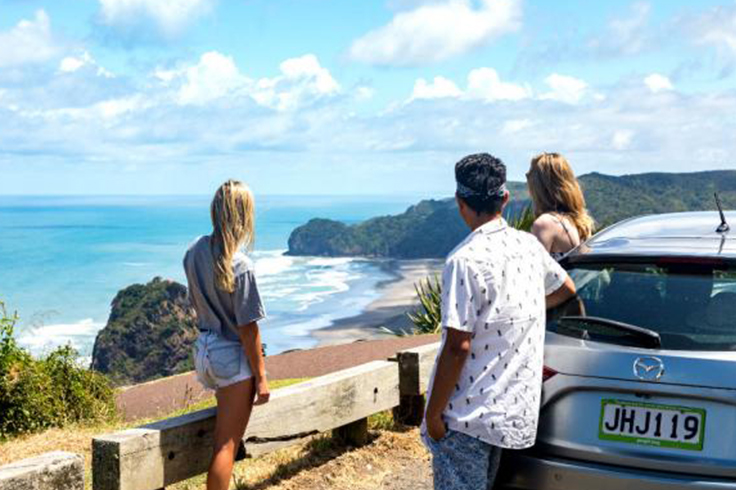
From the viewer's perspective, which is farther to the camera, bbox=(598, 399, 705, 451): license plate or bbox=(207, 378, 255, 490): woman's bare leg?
bbox=(207, 378, 255, 490): woman's bare leg

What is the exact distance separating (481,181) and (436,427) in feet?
3.11

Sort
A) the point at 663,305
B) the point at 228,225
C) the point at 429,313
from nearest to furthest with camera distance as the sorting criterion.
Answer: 1. the point at 663,305
2. the point at 228,225
3. the point at 429,313

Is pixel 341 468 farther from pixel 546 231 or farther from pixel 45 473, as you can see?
pixel 45 473

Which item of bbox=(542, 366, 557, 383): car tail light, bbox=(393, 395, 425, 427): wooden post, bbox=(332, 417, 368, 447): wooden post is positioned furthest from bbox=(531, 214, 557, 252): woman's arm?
bbox=(393, 395, 425, 427): wooden post

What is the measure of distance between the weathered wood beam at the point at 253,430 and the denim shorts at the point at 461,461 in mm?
1669

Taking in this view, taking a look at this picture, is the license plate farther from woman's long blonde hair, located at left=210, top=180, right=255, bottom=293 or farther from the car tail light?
woman's long blonde hair, located at left=210, top=180, right=255, bottom=293

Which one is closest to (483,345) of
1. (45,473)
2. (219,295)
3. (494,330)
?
(494,330)

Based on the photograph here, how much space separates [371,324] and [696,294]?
9634 cm

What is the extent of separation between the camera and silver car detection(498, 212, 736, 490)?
379 centimetres

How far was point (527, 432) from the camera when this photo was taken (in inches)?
145

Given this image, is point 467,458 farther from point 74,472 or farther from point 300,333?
point 300,333

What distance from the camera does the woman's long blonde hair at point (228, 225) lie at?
455 cm

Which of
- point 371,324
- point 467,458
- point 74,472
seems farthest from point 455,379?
point 371,324

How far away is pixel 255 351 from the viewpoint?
466cm
